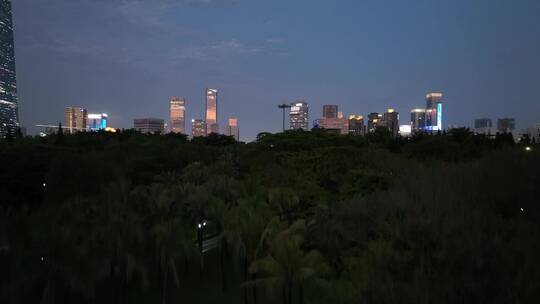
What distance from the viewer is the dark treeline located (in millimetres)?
11648

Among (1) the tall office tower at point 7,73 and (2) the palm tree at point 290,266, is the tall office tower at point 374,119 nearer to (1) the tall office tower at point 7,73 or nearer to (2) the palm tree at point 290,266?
(1) the tall office tower at point 7,73

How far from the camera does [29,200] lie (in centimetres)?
4172

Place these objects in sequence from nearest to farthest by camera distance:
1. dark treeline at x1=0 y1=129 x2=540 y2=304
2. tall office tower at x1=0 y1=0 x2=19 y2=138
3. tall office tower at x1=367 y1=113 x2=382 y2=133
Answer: dark treeline at x1=0 y1=129 x2=540 y2=304
tall office tower at x1=0 y1=0 x2=19 y2=138
tall office tower at x1=367 y1=113 x2=382 y2=133

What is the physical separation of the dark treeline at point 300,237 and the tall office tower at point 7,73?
492ft

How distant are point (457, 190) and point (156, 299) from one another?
16453mm

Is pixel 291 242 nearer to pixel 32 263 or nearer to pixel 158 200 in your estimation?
pixel 32 263

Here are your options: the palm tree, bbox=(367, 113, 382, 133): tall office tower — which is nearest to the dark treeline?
the palm tree

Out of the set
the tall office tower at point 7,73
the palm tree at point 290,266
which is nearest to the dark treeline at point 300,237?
the palm tree at point 290,266

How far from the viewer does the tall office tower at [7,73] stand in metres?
158

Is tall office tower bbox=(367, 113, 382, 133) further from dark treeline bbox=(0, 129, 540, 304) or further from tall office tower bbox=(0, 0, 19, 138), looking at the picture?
dark treeline bbox=(0, 129, 540, 304)

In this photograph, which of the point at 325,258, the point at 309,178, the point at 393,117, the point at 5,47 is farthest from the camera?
the point at 393,117

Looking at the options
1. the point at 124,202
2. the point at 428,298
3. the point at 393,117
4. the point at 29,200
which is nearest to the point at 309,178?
the point at 124,202

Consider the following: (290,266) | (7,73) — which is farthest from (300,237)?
(7,73)

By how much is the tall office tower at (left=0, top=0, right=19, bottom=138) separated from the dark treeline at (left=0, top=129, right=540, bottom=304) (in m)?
150
